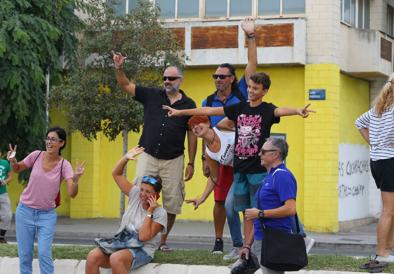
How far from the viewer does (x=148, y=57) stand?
69.9ft

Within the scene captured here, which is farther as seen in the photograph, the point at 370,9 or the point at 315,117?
the point at 370,9

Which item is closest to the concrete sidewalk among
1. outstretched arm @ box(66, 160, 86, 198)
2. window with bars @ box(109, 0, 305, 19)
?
window with bars @ box(109, 0, 305, 19)

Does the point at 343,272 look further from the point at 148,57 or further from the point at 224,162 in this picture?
the point at 148,57

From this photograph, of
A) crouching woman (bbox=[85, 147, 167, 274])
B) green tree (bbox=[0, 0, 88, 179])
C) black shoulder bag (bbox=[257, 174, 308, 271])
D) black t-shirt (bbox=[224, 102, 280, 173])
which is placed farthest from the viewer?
green tree (bbox=[0, 0, 88, 179])

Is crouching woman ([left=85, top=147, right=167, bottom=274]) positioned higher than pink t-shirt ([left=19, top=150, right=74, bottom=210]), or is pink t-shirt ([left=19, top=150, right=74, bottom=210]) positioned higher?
pink t-shirt ([left=19, top=150, right=74, bottom=210])

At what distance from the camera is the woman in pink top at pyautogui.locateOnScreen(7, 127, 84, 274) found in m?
9.73

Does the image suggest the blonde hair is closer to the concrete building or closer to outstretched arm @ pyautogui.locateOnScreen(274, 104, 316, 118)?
outstretched arm @ pyautogui.locateOnScreen(274, 104, 316, 118)

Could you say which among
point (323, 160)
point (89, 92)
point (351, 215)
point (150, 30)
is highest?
point (150, 30)

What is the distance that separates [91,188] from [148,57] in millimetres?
5242

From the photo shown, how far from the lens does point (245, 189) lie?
9.73 metres

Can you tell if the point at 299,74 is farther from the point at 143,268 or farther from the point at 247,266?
the point at 247,266

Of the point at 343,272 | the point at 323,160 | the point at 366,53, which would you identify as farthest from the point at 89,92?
the point at 343,272

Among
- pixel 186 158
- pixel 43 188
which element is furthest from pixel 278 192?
pixel 186 158

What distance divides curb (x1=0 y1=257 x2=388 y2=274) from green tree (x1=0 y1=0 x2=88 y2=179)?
10.2m
